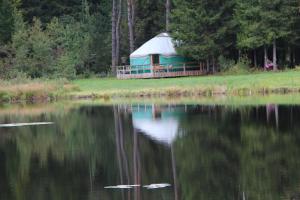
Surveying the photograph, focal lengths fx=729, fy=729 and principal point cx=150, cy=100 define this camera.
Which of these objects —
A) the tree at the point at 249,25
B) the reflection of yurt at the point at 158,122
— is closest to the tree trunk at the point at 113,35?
the tree at the point at 249,25

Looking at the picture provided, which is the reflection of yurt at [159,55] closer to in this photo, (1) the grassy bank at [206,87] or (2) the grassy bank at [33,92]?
(1) the grassy bank at [206,87]

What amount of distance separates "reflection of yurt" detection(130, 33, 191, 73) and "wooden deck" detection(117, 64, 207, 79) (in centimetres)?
42

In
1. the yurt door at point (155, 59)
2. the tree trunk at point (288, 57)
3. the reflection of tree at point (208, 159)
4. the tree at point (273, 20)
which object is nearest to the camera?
the reflection of tree at point (208, 159)

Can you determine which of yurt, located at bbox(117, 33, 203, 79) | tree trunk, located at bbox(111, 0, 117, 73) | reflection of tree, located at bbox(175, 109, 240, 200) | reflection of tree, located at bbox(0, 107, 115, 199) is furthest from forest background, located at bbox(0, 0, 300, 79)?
reflection of tree, located at bbox(175, 109, 240, 200)

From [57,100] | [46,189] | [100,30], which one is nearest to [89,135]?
[46,189]

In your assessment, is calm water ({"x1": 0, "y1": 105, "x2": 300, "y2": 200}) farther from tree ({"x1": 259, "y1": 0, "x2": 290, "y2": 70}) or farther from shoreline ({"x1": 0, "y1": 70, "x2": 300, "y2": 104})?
tree ({"x1": 259, "y1": 0, "x2": 290, "y2": 70})

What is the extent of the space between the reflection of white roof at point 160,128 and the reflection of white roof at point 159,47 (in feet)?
94.8

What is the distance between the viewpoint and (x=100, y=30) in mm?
72375

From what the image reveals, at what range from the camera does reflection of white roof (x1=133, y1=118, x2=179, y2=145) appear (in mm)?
25647

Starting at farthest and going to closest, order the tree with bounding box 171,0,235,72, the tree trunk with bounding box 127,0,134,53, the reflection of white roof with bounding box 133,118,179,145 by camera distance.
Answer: the tree trunk with bounding box 127,0,134,53 → the tree with bounding box 171,0,235,72 → the reflection of white roof with bounding box 133,118,179,145

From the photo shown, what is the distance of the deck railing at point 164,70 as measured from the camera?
196ft

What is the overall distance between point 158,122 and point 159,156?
1054cm

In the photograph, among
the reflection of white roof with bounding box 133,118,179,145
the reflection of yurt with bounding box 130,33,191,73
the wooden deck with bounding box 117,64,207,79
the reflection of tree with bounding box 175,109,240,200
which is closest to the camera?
the reflection of tree with bounding box 175,109,240,200

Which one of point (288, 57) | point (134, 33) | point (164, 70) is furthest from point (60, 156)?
point (134, 33)
